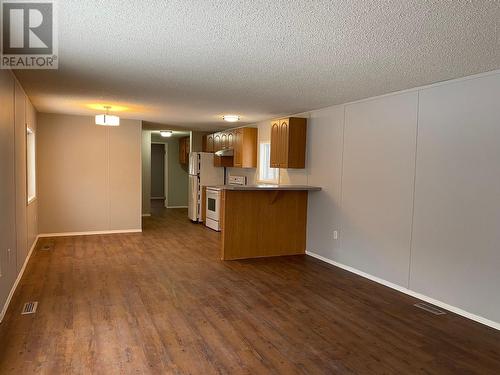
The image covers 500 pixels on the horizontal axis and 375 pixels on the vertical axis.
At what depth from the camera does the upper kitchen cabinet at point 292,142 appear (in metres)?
5.83

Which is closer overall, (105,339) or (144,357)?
(144,357)

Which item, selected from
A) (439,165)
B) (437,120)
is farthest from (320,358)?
(437,120)

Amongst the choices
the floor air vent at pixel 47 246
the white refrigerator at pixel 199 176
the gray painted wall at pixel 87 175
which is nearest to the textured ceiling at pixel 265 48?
the gray painted wall at pixel 87 175

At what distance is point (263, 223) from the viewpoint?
5691 millimetres

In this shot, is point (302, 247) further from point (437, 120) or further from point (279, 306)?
point (437, 120)

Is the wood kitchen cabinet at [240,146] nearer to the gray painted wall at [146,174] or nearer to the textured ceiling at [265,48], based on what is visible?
the gray painted wall at [146,174]

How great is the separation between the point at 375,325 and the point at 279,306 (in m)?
0.91

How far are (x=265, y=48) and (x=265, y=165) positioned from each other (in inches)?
183

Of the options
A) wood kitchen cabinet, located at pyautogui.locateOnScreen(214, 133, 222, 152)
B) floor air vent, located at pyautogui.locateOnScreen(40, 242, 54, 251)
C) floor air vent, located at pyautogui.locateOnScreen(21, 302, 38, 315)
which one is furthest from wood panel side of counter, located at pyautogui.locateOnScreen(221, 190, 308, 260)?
wood kitchen cabinet, located at pyautogui.locateOnScreen(214, 133, 222, 152)

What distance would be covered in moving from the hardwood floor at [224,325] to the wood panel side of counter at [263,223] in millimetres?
543

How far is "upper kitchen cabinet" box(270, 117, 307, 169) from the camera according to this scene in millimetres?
5828

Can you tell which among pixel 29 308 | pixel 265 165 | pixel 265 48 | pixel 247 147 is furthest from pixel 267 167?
pixel 29 308

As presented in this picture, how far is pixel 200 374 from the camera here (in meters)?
2.42

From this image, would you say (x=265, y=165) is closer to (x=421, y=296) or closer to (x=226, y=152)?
(x=226, y=152)
